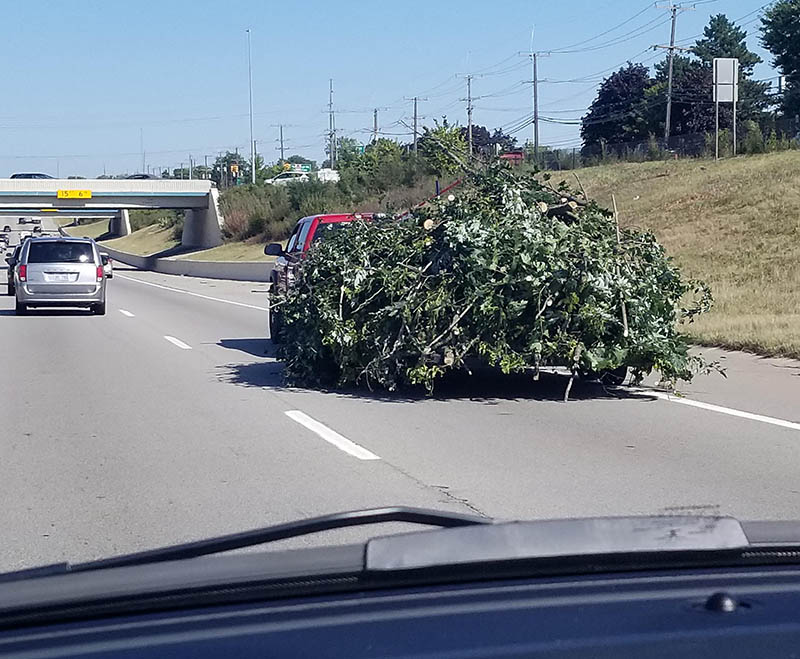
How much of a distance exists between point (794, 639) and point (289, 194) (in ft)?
259

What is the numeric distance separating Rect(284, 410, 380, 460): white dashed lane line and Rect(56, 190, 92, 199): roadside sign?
70.3 m

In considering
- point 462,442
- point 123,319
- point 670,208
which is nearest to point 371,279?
point 462,442

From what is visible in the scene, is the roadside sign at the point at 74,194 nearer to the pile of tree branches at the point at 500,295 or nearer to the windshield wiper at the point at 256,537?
the pile of tree branches at the point at 500,295

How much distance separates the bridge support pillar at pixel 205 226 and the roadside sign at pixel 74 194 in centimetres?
956

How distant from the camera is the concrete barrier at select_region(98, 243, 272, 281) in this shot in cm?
4866

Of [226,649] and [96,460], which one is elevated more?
[226,649]

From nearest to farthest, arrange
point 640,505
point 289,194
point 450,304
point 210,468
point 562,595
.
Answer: point 562,595 → point 640,505 → point 210,468 → point 450,304 → point 289,194

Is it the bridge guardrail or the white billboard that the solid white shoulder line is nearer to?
the white billboard

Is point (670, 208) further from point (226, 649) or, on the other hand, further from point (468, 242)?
point (226, 649)

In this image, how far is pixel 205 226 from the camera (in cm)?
8900

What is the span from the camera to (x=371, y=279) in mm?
12758

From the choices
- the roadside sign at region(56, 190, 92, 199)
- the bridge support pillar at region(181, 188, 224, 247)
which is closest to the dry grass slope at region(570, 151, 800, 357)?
the bridge support pillar at region(181, 188, 224, 247)

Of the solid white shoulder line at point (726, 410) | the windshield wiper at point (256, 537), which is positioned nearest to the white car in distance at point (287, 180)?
the solid white shoulder line at point (726, 410)

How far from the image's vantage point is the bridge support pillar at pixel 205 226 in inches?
3337
